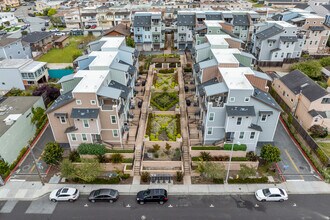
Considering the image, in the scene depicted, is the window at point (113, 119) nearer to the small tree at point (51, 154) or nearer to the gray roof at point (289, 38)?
the small tree at point (51, 154)

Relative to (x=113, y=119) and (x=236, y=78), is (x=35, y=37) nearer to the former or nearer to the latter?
(x=113, y=119)

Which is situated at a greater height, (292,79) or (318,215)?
(292,79)

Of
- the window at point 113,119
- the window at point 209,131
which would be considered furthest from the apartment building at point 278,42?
A: the window at point 113,119

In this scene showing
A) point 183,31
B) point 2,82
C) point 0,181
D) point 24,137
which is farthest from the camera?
point 183,31

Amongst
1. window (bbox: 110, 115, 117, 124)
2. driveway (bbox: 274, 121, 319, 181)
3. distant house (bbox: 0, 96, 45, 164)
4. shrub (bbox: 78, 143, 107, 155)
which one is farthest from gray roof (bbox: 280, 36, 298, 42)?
distant house (bbox: 0, 96, 45, 164)

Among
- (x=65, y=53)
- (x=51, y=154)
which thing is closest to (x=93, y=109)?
(x=51, y=154)

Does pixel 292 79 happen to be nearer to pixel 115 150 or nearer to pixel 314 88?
pixel 314 88

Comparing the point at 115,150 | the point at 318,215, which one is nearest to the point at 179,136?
the point at 115,150
